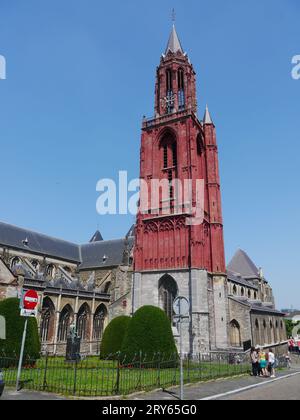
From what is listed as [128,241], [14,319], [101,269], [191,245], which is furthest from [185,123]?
[14,319]

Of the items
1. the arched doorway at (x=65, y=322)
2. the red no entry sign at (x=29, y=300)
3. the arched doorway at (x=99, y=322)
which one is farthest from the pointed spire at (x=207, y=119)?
the red no entry sign at (x=29, y=300)

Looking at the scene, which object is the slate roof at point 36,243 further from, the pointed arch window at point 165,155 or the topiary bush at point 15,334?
the topiary bush at point 15,334

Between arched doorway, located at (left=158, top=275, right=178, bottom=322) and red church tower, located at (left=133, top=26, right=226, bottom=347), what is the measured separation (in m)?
0.09

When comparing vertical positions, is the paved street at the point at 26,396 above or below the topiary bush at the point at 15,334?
below

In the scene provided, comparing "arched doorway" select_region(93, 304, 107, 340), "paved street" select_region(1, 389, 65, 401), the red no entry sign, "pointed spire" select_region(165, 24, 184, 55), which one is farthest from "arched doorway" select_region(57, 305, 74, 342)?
"pointed spire" select_region(165, 24, 184, 55)

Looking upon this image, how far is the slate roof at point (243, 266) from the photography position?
53.5 meters

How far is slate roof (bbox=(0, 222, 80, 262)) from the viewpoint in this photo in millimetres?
37344

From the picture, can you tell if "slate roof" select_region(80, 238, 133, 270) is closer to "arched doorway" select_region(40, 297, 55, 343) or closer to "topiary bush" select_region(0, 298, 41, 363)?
"arched doorway" select_region(40, 297, 55, 343)

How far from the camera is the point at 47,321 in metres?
30.4

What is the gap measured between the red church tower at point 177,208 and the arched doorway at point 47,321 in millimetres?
8025

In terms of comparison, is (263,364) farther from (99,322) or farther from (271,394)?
(99,322)

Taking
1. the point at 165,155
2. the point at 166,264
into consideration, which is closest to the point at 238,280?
the point at 166,264

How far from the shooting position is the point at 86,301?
1366 inches
